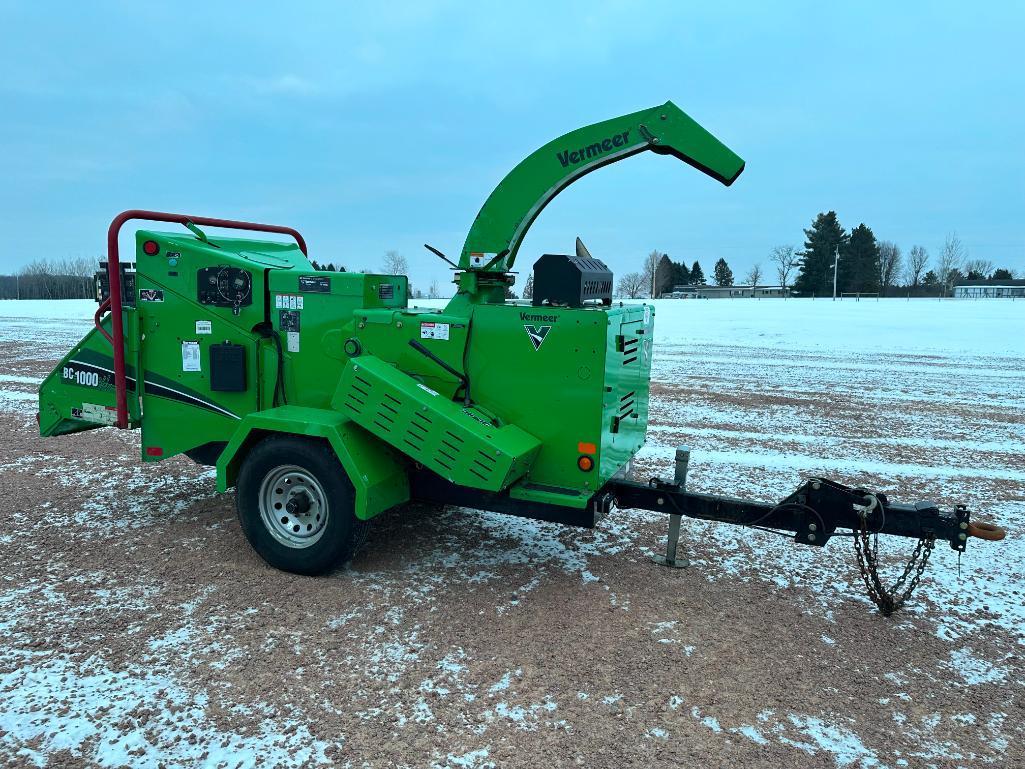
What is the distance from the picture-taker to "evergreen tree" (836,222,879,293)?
257 ft

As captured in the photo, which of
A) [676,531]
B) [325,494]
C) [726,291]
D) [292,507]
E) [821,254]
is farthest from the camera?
[726,291]

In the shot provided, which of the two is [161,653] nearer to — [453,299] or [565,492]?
[565,492]

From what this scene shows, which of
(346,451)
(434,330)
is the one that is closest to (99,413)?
(346,451)

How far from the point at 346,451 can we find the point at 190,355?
176 centimetres

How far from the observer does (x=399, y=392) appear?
4.47 metres

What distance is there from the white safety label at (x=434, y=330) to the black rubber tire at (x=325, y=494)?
97 centimetres

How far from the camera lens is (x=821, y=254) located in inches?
3110

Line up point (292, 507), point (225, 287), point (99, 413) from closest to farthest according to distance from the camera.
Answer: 1. point (292, 507)
2. point (225, 287)
3. point (99, 413)

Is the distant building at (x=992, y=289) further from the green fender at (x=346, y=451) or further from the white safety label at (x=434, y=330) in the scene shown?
the green fender at (x=346, y=451)

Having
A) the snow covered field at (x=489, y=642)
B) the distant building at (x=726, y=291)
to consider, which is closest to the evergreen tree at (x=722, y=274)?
the distant building at (x=726, y=291)

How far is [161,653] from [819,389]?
38.9ft

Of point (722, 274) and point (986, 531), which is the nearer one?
point (986, 531)

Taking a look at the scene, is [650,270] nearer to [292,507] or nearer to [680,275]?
[680,275]

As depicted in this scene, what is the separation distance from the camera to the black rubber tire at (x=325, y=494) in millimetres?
4594
